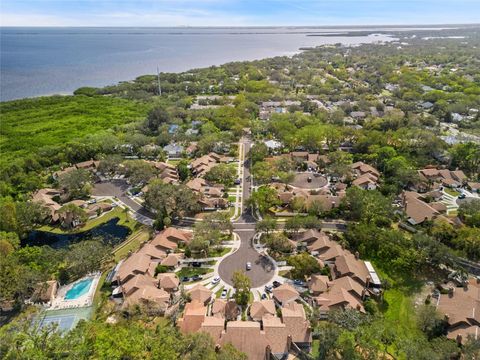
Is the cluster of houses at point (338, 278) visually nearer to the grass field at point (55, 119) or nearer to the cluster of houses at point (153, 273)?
the cluster of houses at point (153, 273)

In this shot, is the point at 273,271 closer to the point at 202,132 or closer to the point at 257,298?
the point at 257,298

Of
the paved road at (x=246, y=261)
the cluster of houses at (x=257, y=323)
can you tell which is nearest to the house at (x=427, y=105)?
the paved road at (x=246, y=261)

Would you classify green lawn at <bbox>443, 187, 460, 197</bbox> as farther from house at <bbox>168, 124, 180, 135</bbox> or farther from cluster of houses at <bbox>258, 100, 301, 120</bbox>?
house at <bbox>168, 124, 180, 135</bbox>

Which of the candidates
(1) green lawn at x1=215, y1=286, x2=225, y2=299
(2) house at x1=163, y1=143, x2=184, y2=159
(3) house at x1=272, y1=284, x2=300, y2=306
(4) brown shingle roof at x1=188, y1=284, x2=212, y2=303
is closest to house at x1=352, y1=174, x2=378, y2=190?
(3) house at x1=272, y1=284, x2=300, y2=306

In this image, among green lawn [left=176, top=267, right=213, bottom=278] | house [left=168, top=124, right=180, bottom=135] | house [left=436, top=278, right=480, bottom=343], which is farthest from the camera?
house [left=168, top=124, right=180, bottom=135]

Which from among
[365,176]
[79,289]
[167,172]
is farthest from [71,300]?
[365,176]

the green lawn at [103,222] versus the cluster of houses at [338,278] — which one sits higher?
the cluster of houses at [338,278]

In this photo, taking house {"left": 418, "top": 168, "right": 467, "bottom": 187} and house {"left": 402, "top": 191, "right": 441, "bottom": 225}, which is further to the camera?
house {"left": 418, "top": 168, "right": 467, "bottom": 187}

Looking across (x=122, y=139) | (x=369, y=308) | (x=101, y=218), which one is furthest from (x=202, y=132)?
(x=369, y=308)
